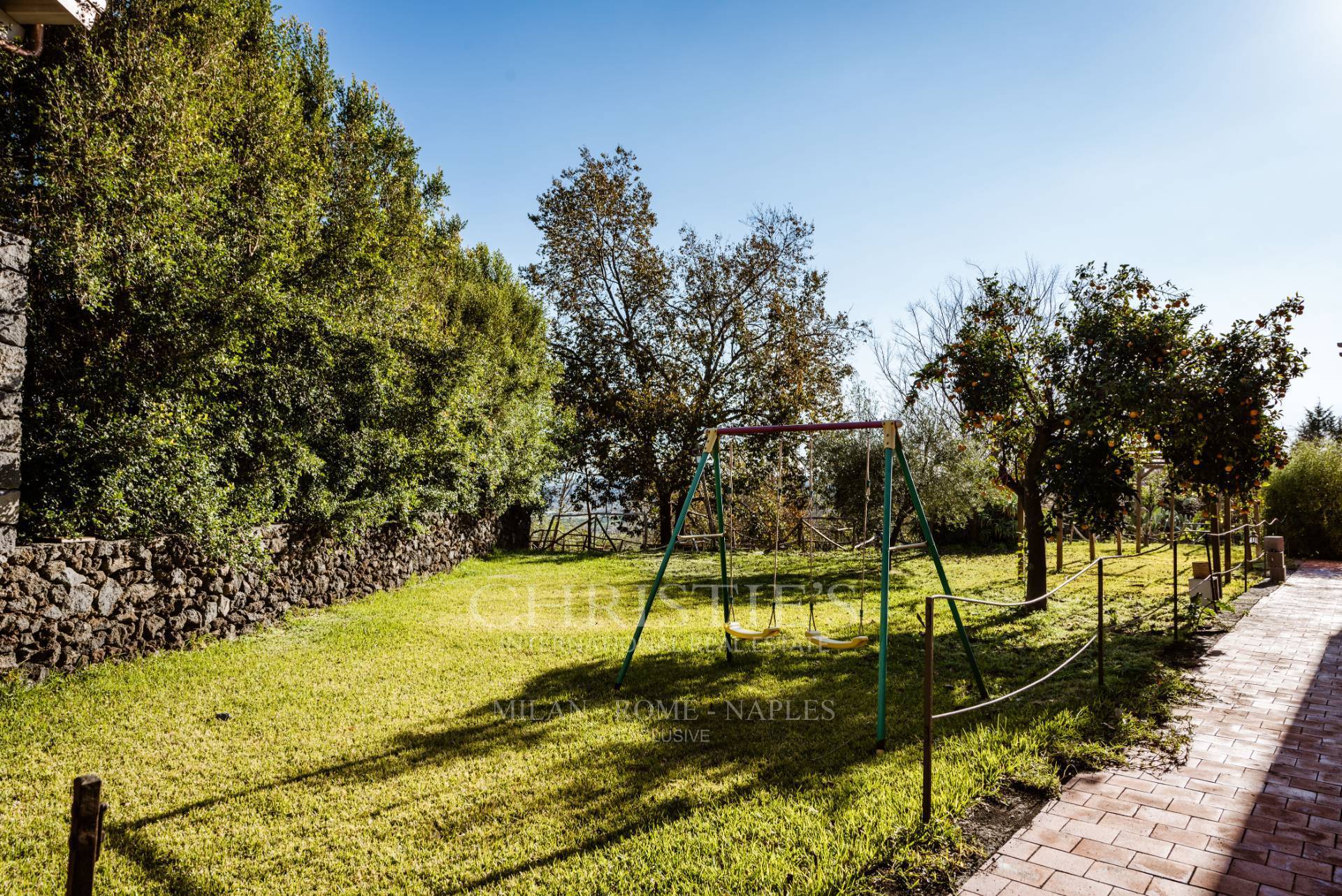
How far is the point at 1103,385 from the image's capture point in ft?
22.6

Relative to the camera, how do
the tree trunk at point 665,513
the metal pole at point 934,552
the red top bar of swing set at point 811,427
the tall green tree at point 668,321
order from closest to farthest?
the metal pole at point 934,552
the red top bar of swing set at point 811,427
the tall green tree at point 668,321
the tree trunk at point 665,513

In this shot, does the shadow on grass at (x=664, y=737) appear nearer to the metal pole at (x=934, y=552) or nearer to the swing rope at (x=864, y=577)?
the metal pole at (x=934, y=552)

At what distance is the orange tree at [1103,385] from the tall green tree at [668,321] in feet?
28.3

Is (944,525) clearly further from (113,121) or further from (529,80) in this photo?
(113,121)

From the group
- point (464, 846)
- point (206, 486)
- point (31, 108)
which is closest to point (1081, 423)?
point (464, 846)

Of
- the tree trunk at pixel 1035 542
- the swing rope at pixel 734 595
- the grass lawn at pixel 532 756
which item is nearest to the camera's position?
the grass lawn at pixel 532 756

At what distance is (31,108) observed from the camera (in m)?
5.90

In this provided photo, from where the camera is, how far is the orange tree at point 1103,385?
21.6 feet

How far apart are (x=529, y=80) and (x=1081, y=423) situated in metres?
8.50

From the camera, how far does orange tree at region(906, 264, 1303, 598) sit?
6.57 metres

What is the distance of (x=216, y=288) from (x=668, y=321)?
1196cm

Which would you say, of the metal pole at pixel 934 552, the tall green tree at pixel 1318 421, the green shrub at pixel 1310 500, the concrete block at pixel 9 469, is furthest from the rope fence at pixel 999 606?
the tall green tree at pixel 1318 421

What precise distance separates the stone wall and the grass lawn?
0.29 m

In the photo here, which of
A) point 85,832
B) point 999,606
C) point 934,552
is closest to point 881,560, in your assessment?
point 934,552
